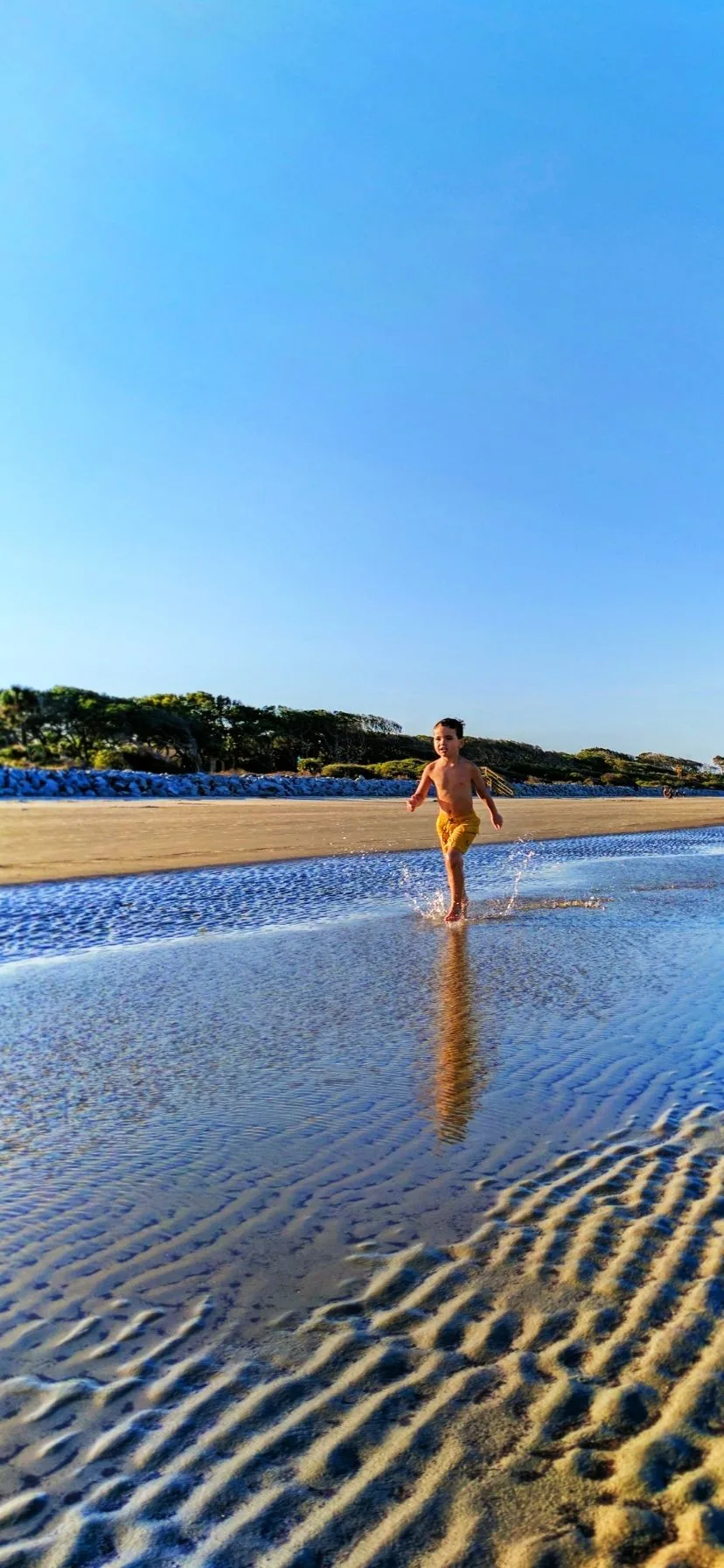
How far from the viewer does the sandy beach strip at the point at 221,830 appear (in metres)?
13.5

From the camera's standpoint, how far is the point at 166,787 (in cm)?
3412

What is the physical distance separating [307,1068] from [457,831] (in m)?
5.70

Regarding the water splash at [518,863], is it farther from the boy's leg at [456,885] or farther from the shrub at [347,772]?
the shrub at [347,772]

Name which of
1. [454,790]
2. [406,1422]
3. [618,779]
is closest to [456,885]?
[454,790]

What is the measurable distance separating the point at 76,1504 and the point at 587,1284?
50.0 inches

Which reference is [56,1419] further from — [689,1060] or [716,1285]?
[689,1060]

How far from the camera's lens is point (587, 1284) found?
2379mm

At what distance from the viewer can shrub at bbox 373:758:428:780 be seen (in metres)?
51.7

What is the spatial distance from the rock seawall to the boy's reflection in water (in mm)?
25363

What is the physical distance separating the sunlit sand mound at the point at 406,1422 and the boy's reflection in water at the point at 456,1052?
3.53 feet

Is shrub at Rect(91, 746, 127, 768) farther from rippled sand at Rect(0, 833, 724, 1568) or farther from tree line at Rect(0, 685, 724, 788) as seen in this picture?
rippled sand at Rect(0, 833, 724, 1568)

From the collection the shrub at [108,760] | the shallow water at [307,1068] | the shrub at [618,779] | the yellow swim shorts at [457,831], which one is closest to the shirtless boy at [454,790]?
the yellow swim shorts at [457,831]

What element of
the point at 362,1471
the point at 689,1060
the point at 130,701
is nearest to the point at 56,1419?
the point at 362,1471

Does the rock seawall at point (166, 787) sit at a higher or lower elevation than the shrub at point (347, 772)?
lower
